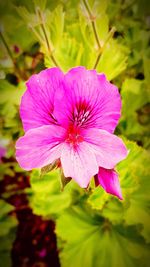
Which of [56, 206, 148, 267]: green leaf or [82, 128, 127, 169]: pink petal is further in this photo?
[56, 206, 148, 267]: green leaf

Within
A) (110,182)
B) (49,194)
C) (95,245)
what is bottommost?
(95,245)

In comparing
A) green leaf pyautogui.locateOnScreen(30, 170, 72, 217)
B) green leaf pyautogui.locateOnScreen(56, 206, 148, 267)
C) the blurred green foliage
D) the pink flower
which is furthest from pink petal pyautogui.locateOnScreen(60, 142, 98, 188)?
green leaf pyautogui.locateOnScreen(56, 206, 148, 267)

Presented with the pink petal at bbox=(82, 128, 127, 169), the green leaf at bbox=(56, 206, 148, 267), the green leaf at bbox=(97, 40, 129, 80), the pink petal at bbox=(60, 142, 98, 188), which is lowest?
the green leaf at bbox=(56, 206, 148, 267)

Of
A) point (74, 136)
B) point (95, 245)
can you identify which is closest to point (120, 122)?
point (95, 245)

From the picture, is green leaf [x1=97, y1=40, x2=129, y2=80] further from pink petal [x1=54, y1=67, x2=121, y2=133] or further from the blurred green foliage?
pink petal [x1=54, y1=67, x2=121, y2=133]

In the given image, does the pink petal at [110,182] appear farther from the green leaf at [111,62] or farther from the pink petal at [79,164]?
the green leaf at [111,62]

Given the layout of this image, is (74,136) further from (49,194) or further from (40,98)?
(49,194)
